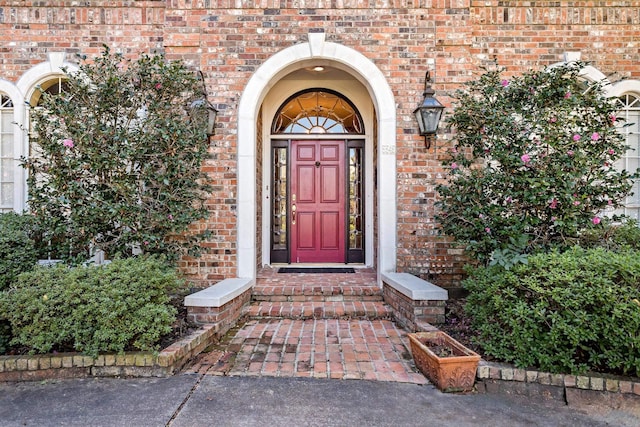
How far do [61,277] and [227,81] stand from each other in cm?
285

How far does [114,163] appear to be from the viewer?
357 centimetres

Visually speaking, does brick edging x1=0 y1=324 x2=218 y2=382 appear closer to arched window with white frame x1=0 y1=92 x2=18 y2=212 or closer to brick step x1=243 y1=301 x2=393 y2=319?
brick step x1=243 y1=301 x2=393 y2=319

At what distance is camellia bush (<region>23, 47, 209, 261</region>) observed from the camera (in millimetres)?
3592

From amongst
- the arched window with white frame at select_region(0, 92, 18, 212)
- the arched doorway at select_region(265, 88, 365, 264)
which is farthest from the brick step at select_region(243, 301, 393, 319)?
the arched window with white frame at select_region(0, 92, 18, 212)

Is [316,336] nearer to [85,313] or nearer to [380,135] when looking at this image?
[85,313]

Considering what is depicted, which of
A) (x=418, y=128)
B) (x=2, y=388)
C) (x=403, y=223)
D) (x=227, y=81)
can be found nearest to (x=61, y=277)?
(x=2, y=388)

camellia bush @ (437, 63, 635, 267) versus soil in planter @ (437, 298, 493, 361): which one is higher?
camellia bush @ (437, 63, 635, 267)

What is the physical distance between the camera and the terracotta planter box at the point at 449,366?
247cm

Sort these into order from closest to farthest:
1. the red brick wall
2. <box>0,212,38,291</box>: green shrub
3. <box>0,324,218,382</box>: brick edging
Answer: <box>0,324,218,382</box>: brick edging → <box>0,212,38,291</box>: green shrub → the red brick wall

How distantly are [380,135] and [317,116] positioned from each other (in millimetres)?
1690

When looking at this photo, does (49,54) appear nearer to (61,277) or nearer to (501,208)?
(61,277)

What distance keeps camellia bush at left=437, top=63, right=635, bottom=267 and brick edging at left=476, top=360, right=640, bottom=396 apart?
876 millimetres

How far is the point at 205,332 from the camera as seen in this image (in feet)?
10.4

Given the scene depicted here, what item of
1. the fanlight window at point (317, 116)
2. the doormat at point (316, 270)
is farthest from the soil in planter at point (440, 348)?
the fanlight window at point (317, 116)
